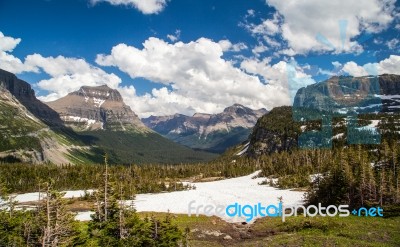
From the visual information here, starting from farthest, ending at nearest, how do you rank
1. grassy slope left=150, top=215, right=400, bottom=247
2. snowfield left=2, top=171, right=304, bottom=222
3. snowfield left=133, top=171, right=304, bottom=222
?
snowfield left=133, top=171, right=304, bottom=222 → snowfield left=2, top=171, right=304, bottom=222 → grassy slope left=150, top=215, right=400, bottom=247

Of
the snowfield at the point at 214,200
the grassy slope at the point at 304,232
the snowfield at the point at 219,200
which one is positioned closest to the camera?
the grassy slope at the point at 304,232

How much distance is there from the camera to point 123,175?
196 metres

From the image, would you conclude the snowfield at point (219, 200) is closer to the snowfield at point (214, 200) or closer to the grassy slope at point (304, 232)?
the snowfield at point (214, 200)

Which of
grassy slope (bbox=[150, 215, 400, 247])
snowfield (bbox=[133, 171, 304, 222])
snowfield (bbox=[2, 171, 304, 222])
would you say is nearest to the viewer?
grassy slope (bbox=[150, 215, 400, 247])

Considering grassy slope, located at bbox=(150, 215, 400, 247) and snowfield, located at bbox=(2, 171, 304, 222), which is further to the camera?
snowfield, located at bbox=(2, 171, 304, 222)

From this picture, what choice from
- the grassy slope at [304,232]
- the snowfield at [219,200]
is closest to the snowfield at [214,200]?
the snowfield at [219,200]

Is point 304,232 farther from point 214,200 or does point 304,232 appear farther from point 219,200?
point 214,200

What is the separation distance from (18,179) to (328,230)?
190307 mm

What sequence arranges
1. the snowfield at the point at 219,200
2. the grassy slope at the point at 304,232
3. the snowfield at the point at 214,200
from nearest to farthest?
the grassy slope at the point at 304,232, the snowfield at the point at 214,200, the snowfield at the point at 219,200

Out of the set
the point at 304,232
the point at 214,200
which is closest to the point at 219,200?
the point at 214,200

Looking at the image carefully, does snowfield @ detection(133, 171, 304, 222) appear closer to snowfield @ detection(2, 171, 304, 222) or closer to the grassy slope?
snowfield @ detection(2, 171, 304, 222)

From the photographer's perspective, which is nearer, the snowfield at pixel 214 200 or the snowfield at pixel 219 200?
the snowfield at pixel 214 200

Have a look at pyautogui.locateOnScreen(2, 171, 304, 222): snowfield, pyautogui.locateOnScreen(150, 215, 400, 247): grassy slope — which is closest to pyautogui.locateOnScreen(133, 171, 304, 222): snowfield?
pyautogui.locateOnScreen(2, 171, 304, 222): snowfield

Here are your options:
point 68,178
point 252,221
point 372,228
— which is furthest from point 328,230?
point 68,178
